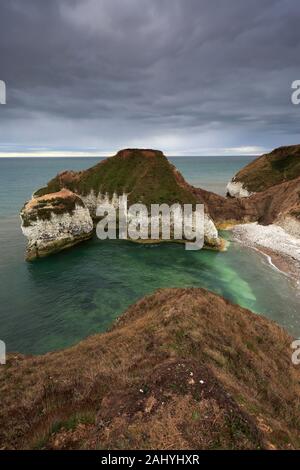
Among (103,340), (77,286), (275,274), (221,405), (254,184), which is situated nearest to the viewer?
(221,405)

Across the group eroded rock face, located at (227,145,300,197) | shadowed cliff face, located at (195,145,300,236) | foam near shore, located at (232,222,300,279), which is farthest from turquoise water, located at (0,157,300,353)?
eroded rock face, located at (227,145,300,197)

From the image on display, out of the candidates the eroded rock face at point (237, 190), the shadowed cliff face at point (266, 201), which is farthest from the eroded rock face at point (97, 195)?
the eroded rock face at point (237, 190)

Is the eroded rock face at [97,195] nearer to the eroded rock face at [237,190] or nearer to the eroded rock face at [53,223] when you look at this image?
the eroded rock face at [53,223]

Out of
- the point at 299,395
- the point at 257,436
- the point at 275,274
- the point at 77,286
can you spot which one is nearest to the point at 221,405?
the point at 257,436

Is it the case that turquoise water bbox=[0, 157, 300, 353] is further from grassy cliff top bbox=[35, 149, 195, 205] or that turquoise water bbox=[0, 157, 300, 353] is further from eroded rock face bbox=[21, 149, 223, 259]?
grassy cliff top bbox=[35, 149, 195, 205]

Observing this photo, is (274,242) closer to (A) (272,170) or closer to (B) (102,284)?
(B) (102,284)

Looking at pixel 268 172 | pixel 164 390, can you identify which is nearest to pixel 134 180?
pixel 268 172
